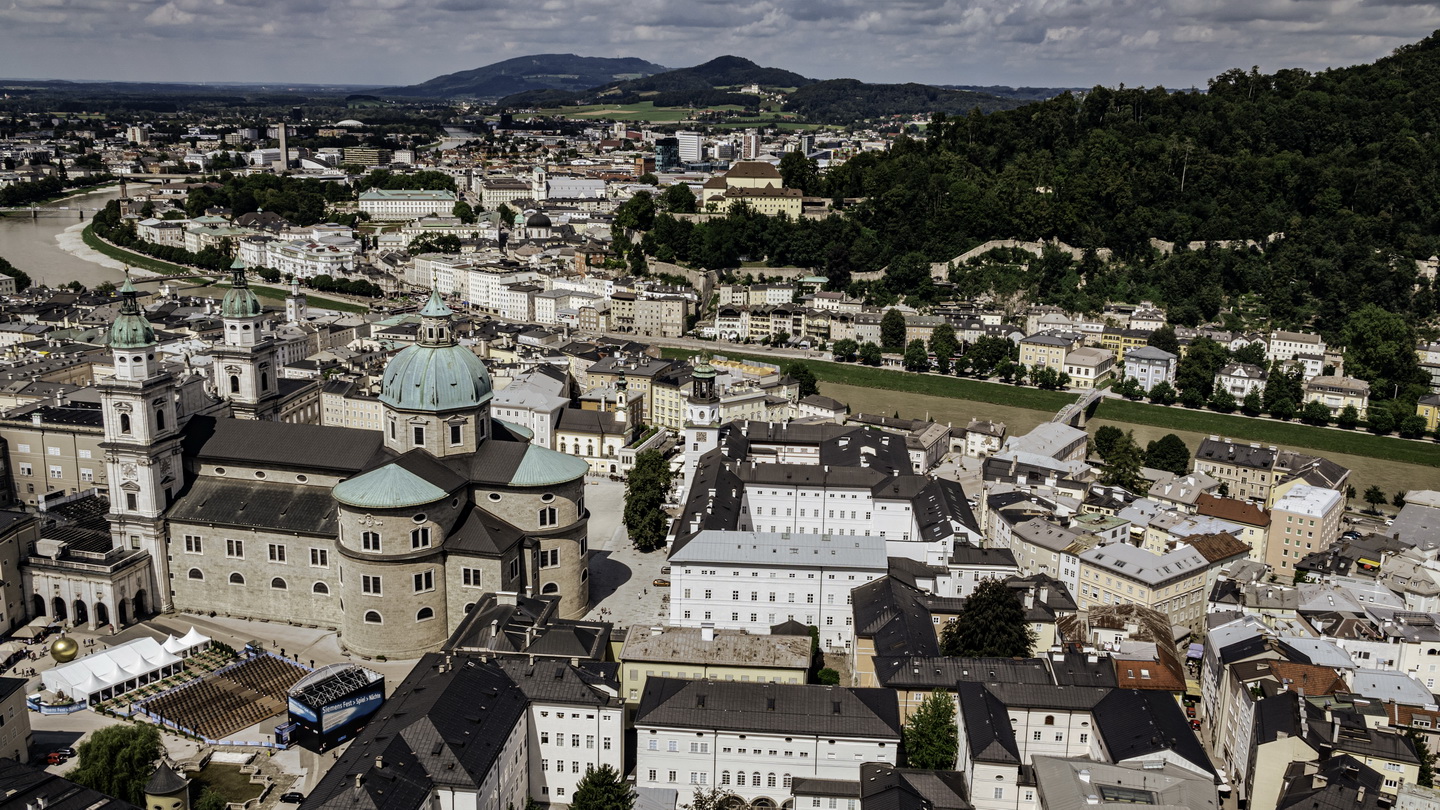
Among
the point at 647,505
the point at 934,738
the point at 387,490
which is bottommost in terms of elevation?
the point at 934,738

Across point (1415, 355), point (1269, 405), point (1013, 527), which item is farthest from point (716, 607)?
point (1415, 355)

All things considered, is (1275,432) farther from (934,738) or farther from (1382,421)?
(934,738)

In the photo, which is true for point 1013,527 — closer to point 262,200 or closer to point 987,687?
point 987,687

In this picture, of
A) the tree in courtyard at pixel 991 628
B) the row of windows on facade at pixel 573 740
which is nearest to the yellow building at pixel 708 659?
the row of windows on facade at pixel 573 740

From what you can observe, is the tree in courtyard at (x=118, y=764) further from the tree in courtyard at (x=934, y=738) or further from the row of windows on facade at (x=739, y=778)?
the tree in courtyard at (x=934, y=738)

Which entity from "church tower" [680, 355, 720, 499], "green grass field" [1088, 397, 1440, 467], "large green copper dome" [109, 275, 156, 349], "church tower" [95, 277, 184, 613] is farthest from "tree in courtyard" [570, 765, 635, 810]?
"green grass field" [1088, 397, 1440, 467]

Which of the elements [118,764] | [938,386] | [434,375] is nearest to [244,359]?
[434,375]
